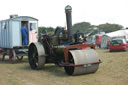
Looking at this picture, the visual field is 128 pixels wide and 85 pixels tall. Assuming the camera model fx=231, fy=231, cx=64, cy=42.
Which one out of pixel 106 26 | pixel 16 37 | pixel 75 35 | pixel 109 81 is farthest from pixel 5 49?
pixel 106 26

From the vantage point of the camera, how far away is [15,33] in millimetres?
13195

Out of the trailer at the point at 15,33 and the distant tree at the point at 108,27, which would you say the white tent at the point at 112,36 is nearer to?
the trailer at the point at 15,33

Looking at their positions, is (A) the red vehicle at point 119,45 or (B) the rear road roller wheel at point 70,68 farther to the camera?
(A) the red vehicle at point 119,45

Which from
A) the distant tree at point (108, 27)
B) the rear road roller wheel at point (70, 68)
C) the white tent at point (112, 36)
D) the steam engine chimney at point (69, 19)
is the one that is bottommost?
the rear road roller wheel at point (70, 68)

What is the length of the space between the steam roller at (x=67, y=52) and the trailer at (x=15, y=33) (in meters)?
2.72

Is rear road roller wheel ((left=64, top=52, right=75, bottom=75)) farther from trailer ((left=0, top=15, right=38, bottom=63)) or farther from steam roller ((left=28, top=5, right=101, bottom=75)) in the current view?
trailer ((left=0, top=15, right=38, bottom=63))

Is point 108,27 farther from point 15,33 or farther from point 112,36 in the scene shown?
point 15,33

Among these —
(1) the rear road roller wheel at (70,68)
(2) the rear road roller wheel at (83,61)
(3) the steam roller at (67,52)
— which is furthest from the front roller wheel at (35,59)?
(2) the rear road roller wheel at (83,61)

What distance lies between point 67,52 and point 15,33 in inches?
223

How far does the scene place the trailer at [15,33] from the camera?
13.1m

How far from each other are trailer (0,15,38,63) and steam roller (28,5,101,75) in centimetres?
272

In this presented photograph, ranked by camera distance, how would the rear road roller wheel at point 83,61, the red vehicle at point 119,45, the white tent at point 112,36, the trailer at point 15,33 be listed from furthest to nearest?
1. the white tent at point 112,36
2. the red vehicle at point 119,45
3. the trailer at point 15,33
4. the rear road roller wheel at point 83,61

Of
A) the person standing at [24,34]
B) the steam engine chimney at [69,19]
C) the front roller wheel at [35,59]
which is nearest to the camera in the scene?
the steam engine chimney at [69,19]

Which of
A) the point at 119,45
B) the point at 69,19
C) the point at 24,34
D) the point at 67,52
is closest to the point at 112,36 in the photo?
the point at 119,45
